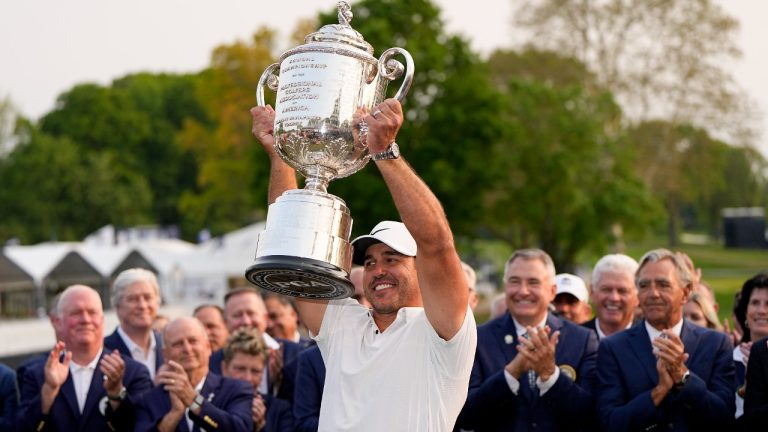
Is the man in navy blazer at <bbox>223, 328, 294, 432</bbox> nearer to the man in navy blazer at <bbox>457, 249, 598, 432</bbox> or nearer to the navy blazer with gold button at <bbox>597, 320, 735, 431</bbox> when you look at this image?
the man in navy blazer at <bbox>457, 249, 598, 432</bbox>

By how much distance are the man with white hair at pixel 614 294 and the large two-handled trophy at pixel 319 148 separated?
3562 mm

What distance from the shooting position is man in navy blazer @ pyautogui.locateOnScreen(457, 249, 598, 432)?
20.7 ft

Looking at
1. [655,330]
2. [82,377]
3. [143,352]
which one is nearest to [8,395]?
[82,377]

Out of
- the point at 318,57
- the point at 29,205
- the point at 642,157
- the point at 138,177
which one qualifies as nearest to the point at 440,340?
the point at 318,57

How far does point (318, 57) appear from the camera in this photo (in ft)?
15.5

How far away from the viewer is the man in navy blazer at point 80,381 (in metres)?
7.04

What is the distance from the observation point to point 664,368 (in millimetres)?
6090

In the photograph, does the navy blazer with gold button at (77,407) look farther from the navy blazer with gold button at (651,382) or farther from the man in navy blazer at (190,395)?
the navy blazer with gold button at (651,382)

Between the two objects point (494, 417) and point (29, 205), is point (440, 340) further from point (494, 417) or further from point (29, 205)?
point (29, 205)

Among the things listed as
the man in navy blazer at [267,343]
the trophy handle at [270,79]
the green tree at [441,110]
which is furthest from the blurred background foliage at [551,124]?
the trophy handle at [270,79]

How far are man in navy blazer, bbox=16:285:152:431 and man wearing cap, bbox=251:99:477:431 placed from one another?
2.56m

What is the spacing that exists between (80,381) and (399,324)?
3402mm

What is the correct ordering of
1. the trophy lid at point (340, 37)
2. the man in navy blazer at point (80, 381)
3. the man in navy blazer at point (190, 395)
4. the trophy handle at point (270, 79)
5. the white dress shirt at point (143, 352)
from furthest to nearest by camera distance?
1. the white dress shirt at point (143, 352)
2. the man in navy blazer at point (80, 381)
3. the man in navy blazer at point (190, 395)
4. the trophy handle at point (270, 79)
5. the trophy lid at point (340, 37)

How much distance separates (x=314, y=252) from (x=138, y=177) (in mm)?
66662
